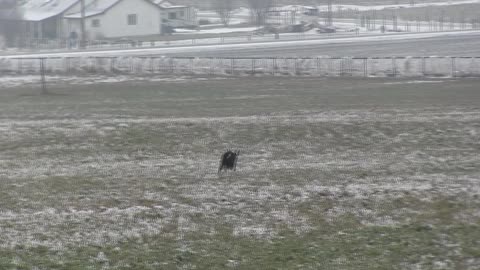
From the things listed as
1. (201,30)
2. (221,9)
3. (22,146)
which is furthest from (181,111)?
(221,9)

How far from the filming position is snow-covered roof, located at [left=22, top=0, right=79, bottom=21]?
90.3m

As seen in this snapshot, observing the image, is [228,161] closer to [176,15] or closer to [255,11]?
[176,15]

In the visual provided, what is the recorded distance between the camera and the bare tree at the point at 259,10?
106438mm

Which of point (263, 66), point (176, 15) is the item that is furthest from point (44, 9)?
point (263, 66)

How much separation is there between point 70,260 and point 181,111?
711 inches

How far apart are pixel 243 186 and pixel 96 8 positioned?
73.8 m

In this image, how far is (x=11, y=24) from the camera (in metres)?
90.4

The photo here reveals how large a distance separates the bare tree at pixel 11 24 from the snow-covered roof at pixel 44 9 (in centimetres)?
82

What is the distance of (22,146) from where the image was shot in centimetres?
2402

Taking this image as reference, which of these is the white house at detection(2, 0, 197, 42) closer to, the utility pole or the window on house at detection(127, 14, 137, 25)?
the window on house at detection(127, 14, 137, 25)

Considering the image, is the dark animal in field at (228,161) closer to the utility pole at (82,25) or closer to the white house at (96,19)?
the utility pole at (82,25)

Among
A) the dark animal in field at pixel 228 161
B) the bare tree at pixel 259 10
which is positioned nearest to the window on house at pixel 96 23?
the bare tree at pixel 259 10

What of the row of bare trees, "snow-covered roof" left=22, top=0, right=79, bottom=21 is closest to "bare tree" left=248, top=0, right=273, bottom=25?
the row of bare trees

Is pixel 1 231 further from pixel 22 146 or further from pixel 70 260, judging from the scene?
pixel 22 146
